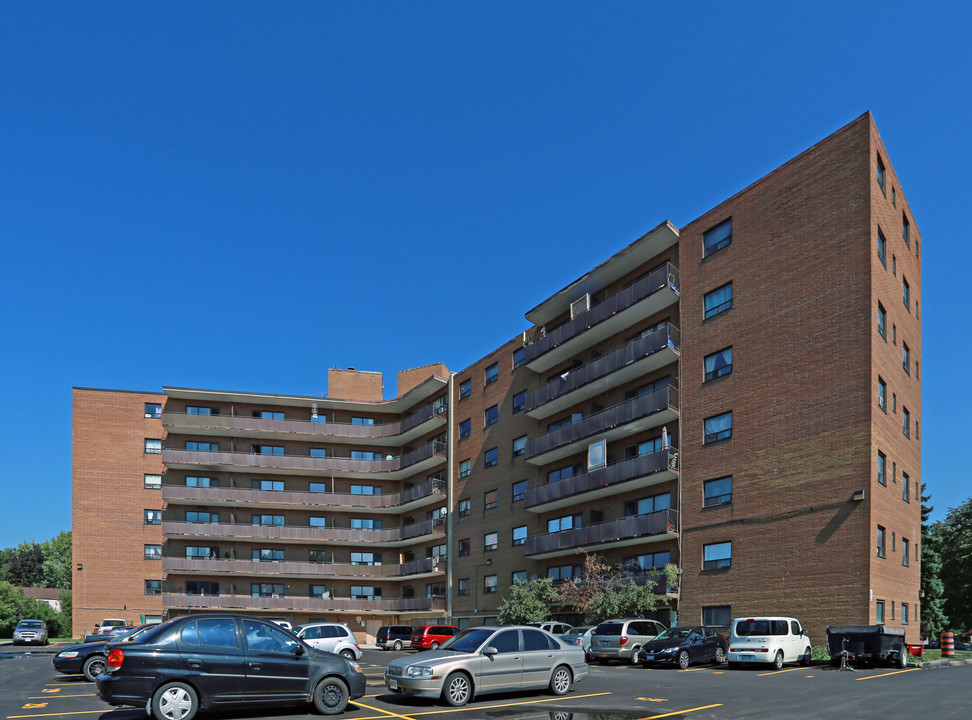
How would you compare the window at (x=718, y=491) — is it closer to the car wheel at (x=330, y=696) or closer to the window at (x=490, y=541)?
the window at (x=490, y=541)

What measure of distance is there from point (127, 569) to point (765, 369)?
160 ft

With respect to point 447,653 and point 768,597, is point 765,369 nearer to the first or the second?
point 768,597

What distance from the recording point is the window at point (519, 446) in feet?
170

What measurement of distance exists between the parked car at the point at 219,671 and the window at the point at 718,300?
2601 cm

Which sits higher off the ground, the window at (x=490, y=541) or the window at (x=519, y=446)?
the window at (x=519, y=446)

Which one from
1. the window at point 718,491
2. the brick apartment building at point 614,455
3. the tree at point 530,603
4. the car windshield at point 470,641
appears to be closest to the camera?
the car windshield at point 470,641

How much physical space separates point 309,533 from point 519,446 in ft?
68.9

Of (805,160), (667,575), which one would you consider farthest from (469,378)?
(805,160)

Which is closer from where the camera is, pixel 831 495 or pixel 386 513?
pixel 831 495

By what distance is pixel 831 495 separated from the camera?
31250 millimetres

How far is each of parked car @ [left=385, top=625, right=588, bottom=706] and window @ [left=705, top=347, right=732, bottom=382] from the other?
19.5 m

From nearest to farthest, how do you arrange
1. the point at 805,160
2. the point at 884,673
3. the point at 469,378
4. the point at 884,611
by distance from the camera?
the point at 884,673, the point at 884,611, the point at 805,160, the point at 469,378

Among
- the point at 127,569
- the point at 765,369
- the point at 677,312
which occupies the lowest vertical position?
the point at 127,569

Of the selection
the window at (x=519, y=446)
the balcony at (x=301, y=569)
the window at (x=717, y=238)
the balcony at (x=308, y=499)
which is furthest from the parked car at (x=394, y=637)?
the window at (x=717, y=238)
